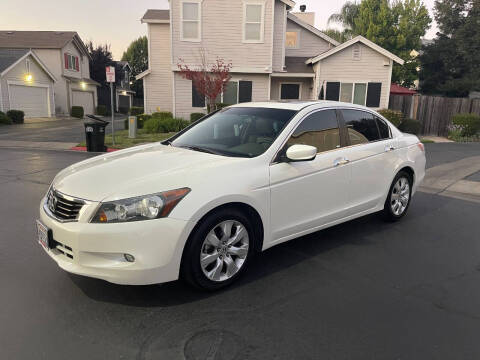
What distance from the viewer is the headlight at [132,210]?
3066mm

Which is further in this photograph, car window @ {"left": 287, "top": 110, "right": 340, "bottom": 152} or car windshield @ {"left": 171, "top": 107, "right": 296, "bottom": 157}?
car window @ {"left": 287, "top": 110, "right": 340, "bottom": 152}

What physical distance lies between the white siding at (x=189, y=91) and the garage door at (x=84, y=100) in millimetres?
19650

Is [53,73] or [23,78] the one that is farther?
[53,73]

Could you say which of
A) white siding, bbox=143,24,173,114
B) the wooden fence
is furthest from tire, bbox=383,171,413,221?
white siding, bbox=143,24,173,114

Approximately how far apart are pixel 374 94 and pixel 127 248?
19841 mm

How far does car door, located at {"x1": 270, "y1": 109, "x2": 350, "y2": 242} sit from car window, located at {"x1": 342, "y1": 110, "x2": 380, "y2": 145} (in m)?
0.22

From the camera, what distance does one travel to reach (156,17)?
2233cm

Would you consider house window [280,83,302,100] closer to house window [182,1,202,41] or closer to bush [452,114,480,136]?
house window [182,1,202,41]

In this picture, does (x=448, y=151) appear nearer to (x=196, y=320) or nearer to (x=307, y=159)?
(x=307, y=159)

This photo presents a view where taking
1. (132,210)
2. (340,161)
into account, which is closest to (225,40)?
(340,161)

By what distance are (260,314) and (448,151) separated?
43.7ft

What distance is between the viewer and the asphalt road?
276 cm

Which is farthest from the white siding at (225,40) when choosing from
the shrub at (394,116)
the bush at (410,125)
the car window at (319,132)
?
the car window at (319,132)

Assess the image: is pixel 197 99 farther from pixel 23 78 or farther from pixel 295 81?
pixel 23 78
